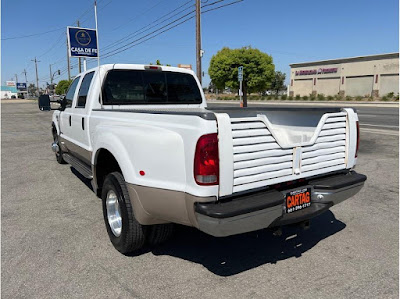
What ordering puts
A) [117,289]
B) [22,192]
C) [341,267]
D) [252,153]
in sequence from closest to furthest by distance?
[252,153], [117,289], [341,267], [22,192]

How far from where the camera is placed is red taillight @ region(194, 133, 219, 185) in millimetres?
2199

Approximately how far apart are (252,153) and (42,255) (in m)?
2.37

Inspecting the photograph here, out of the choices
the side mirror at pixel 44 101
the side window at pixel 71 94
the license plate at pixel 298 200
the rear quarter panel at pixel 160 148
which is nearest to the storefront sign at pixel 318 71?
the side window at pixel 71 94

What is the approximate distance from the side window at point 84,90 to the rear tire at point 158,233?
2.32 m

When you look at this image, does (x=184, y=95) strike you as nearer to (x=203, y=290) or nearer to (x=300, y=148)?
(x=300, y=148)

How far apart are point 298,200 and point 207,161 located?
1.00m

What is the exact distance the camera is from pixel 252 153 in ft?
7.91

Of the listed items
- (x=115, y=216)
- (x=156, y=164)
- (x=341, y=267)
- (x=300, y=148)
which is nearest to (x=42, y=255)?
(x=115, y=216)

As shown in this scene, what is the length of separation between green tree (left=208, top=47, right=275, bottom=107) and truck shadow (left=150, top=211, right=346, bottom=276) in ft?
88.2

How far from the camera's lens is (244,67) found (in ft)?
97.3

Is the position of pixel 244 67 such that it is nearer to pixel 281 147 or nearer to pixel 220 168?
pixel 281 147

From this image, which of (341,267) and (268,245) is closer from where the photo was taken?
(341,267)

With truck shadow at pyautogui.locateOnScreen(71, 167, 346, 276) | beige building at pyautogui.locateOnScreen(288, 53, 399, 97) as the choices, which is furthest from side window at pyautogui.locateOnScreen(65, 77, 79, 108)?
beige building at pyautogui.locateOnScreen(288, 53, 399, 97)

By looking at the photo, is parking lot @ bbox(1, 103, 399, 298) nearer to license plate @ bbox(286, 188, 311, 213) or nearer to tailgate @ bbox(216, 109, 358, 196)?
license plate @ bbox(286, 188, 311, 213)
